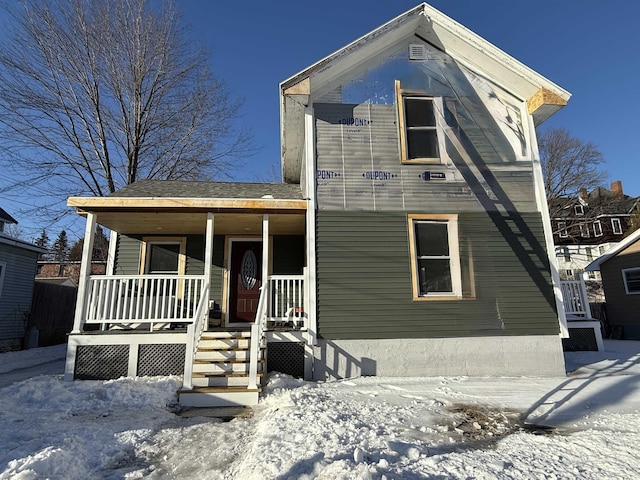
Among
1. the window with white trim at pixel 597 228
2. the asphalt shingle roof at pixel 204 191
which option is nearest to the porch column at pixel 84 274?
the asphalt shingle roof at pixel 204 191

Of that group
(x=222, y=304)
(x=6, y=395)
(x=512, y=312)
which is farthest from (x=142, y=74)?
(x=512, y=312)

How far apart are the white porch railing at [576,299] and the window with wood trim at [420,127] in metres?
5.04

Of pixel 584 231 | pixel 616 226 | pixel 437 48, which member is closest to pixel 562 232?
pixel 584 231

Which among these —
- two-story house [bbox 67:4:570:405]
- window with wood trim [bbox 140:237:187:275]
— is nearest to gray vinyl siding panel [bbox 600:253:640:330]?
two-story house [bbox 67:4:570:405]

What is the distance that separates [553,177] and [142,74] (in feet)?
88.2

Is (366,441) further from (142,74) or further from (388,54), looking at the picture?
(142,74)

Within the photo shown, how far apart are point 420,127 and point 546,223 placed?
3.22 metres

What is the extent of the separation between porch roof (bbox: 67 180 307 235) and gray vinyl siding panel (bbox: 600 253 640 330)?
44.8 ft

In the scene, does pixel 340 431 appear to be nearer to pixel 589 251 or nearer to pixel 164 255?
pixel 164 255

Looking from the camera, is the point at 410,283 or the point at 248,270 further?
the point at 248,270

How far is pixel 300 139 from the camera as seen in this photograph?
870 centimetres

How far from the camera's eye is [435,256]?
6977 millimetres

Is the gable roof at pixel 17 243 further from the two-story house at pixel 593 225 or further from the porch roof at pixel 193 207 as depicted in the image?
the two-story house at pixel 593 225

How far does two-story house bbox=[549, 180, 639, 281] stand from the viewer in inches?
1128
